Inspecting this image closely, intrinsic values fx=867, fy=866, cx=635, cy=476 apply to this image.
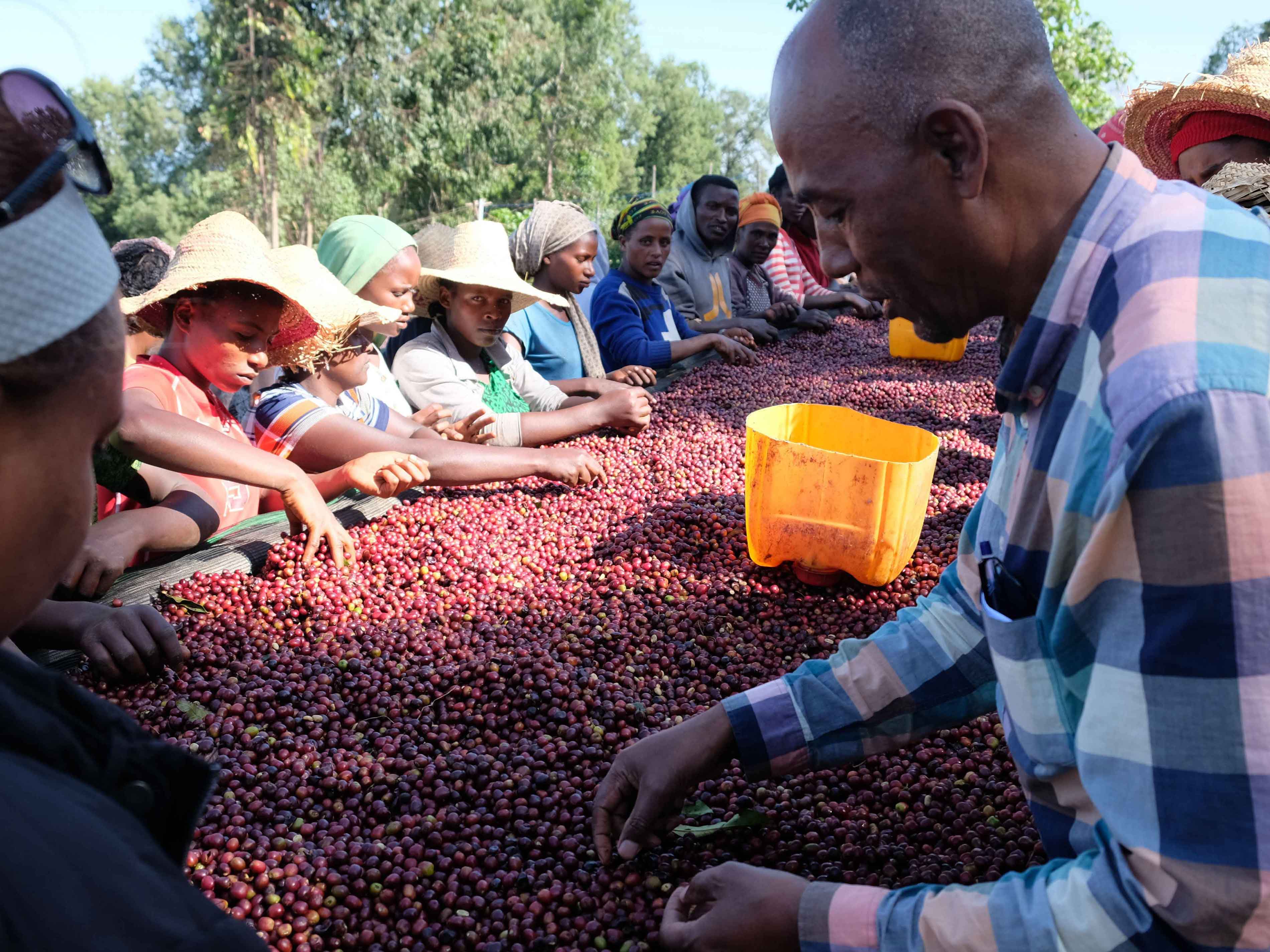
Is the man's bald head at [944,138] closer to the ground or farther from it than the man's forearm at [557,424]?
farther from it

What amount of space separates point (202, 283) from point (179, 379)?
32cm

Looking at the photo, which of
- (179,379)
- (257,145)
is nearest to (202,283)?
(179,379)

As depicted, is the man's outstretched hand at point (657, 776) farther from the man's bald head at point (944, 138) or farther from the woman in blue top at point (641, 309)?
the woman in blue top at point (641, 309)

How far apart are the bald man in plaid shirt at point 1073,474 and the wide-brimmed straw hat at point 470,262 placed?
307 cm

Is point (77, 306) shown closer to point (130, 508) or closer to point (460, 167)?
point (130, 508)

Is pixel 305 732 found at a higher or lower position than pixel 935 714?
lower

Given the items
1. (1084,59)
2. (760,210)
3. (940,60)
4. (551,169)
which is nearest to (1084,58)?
(1084,59)

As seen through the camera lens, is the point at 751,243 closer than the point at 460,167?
Yes

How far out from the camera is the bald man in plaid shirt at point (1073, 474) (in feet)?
2.49

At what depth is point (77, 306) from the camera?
68 centimetres

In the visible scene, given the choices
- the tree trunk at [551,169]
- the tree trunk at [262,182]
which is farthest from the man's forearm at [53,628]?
the tree trunk at [551,169]

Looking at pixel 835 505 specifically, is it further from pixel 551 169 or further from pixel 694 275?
pixel 551 169

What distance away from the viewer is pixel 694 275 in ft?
23.5


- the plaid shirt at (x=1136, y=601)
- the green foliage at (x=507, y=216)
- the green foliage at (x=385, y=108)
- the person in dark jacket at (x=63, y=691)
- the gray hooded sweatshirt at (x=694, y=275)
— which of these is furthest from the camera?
the green foliage at (x=507, y=216)
